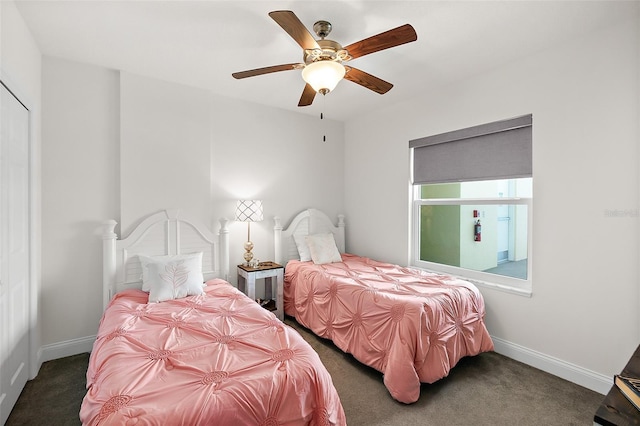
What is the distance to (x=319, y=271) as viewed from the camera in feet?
10.7

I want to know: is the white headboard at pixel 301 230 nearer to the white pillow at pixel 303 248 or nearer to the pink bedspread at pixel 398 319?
the white pillow at pixel 303 248

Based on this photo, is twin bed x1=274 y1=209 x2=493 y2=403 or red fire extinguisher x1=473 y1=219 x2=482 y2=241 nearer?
twin bed x1=274 y1=209 x2=493 y2=403

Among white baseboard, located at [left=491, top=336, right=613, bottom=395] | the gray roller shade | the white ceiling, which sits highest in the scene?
the white ceiling

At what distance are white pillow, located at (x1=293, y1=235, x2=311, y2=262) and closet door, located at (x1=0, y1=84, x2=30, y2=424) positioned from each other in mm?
2468

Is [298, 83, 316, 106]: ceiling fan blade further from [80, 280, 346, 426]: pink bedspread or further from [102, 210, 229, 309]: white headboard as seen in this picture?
[80, 280, 346, 426]: pink bedspread

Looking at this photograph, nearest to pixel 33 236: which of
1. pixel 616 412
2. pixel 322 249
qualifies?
pixel 322 249

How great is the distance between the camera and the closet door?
1.88 m

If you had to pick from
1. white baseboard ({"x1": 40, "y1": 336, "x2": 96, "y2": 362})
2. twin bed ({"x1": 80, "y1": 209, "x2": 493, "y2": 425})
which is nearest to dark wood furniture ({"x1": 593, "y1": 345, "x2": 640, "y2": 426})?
twin bed ({"x1": 80, "y1": 209, "x2": 493, "y2": 425})

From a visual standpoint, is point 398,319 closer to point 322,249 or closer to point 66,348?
point 322,249

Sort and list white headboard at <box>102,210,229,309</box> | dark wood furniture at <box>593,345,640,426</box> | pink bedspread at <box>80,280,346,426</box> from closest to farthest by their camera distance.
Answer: dark wood furniture at <box>593,345,640,426</box> → pink bedspread at <box>80,280,346,426</box> → white headboard at <box>102,210,229,309</box>

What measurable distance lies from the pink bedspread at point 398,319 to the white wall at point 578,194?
1.61 feet

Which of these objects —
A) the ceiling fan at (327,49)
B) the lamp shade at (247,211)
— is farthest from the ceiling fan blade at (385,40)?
the lamp shade at (247,211)

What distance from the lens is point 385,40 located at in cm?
177

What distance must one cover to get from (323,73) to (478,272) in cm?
244
